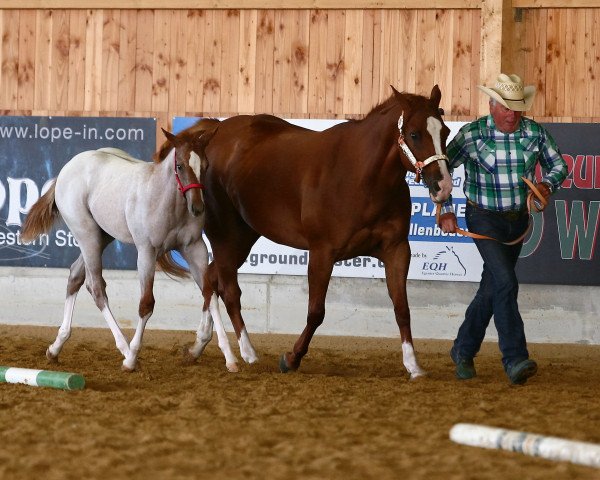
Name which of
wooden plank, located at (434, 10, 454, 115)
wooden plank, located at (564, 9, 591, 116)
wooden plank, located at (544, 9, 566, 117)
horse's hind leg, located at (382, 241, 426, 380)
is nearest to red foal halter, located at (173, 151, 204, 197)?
horse's hind leg, located at (382, 241, 426, 380)

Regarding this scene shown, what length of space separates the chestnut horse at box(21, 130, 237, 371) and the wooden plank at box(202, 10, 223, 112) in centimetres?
197

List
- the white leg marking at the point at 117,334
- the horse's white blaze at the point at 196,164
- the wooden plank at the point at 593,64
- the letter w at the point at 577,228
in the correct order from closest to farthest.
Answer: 1. the horse's white blaze at the point at 196,164
2. the white leg marking at the point at 117,334
3. the letter w at the point at 577,228
4. the wooden plank at the point at 593,64

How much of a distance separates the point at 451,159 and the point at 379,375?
1.51 meters

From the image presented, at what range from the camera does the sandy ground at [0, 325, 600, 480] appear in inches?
139

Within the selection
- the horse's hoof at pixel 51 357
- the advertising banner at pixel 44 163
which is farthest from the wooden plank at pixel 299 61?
the horse's hoof at pixel 51 357

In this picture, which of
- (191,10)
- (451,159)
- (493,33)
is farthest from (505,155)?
(191,10)

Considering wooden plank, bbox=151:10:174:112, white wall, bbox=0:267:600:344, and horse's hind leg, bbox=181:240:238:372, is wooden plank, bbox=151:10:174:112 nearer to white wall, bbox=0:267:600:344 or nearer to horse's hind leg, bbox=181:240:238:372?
white wall, bbox=0:267:600:344

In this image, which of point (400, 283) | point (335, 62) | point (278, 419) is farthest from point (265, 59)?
point (278, 419)

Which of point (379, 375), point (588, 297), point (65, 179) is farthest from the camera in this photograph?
point (588, 297)

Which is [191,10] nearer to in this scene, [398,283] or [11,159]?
[11,159]

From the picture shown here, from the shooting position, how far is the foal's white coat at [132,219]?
253 inches

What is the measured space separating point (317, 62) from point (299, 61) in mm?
168

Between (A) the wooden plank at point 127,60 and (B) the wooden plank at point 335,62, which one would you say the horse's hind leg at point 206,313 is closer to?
(B) the wooden plank at point 335,62

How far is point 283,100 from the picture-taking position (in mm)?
9125
